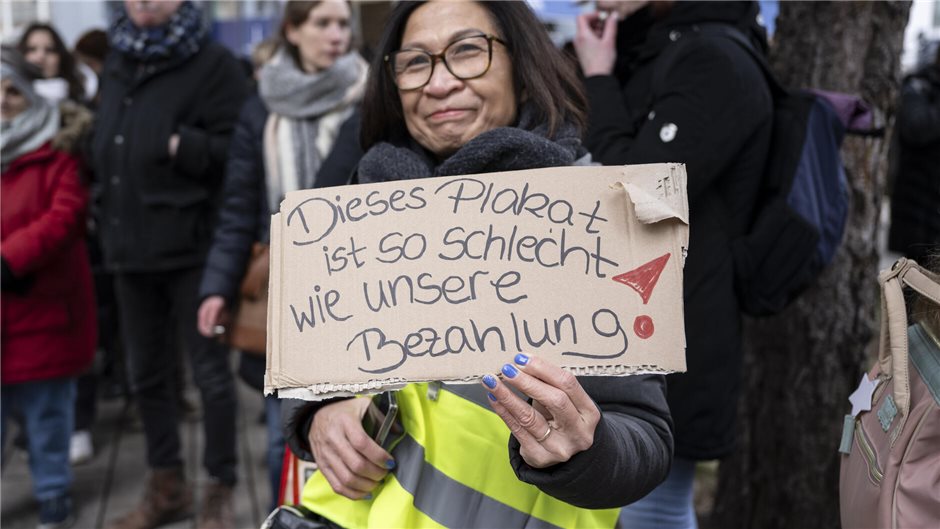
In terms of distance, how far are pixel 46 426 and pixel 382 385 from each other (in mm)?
2985

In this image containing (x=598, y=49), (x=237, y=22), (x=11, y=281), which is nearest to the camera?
(x=598, y=49)

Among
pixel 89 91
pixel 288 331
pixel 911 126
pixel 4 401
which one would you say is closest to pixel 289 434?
pixel 288 331

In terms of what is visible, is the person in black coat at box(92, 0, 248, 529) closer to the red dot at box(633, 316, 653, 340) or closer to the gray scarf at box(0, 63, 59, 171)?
the gray scarf at box(0, 63, 59, 171)

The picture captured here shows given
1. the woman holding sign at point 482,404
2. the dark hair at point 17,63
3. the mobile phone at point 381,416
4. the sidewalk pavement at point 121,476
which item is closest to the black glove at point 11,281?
the dark hair at point 17,63

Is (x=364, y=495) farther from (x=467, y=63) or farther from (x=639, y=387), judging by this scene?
(x=467, y=63)

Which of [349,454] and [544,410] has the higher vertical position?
[544,410]

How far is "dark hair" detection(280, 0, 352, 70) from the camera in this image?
11.1ft

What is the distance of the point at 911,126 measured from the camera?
620cm

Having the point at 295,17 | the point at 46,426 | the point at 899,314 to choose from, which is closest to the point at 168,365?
the point at 46,426

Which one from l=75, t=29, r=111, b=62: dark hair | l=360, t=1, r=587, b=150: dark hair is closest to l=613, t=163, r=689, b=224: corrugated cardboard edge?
l=360, t=1, r=587, b=150: dark hair

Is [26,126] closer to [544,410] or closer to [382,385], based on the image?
[382,385]

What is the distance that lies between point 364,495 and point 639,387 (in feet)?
1.61

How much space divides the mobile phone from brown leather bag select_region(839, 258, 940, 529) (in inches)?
29.2

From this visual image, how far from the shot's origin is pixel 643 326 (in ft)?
4.33
